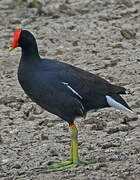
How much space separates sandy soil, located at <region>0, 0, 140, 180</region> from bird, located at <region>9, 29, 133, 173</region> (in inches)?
11.2

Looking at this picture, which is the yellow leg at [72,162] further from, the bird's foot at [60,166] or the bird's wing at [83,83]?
the bird's wing at [83,83]

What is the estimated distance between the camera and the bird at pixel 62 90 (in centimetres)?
453

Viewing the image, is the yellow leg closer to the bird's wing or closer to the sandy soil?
the sandy soil

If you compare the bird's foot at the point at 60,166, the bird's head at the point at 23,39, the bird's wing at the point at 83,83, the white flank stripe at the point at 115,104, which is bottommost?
the bird's foot at the point at 60,166

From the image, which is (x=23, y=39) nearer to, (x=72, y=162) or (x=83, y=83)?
(x=83, y=83)

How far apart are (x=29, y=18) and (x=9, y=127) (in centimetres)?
363

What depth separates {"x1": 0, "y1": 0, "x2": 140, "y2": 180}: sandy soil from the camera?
186 inches

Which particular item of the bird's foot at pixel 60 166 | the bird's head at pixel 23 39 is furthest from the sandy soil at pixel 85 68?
the bird's head at pixel 23 39

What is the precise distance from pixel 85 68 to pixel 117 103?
94.8 inches

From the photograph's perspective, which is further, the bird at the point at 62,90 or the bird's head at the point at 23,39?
the bird's head at the point at 23,39

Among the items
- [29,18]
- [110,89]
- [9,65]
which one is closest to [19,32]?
[110,89]

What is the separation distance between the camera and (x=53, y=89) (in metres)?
4.52

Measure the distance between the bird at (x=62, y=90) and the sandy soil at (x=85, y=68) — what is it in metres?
A: 0.28

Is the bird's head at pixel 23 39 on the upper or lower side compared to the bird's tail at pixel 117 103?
upper
